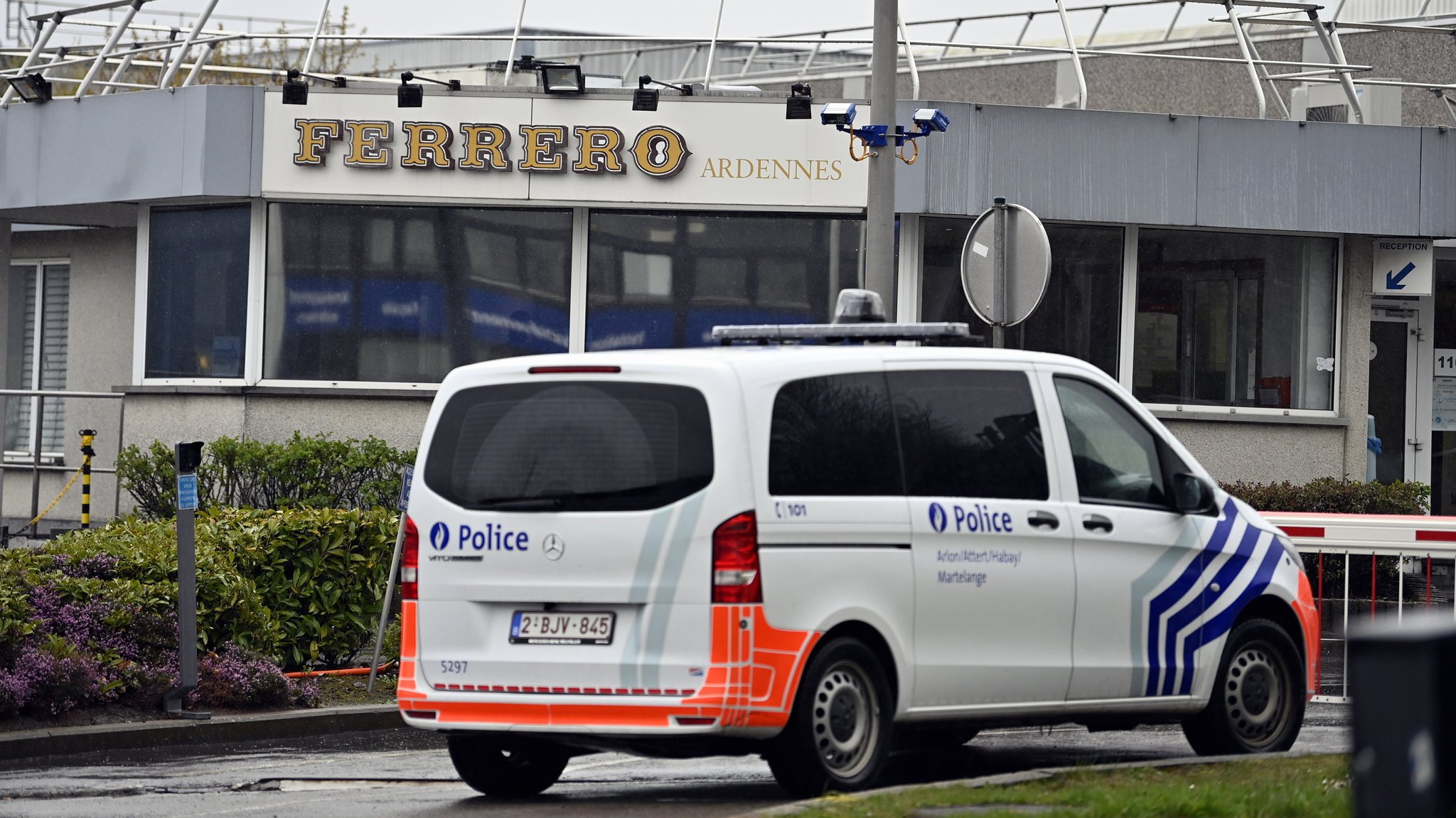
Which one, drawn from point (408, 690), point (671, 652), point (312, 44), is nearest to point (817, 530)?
point (671, 652)

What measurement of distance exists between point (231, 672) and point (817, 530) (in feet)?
15.7

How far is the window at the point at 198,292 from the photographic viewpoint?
18.8m

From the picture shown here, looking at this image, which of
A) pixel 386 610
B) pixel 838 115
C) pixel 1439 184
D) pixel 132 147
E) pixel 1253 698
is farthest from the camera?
pixel 1439 184

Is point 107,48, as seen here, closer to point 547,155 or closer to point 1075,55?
point 547,155

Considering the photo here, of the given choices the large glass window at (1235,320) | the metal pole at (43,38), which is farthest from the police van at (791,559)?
the metal pole at (43,38)

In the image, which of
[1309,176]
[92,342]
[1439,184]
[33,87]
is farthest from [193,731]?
[1439,184]

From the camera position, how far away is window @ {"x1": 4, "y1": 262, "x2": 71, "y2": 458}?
23.5 m

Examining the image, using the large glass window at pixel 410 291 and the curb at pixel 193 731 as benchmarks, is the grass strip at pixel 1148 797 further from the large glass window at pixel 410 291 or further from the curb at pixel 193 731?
the large glass window at pixel 410 291

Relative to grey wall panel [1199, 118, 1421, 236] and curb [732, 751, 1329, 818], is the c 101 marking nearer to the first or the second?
curb [732, 751, 1329, 818]

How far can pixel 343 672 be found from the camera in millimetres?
12289

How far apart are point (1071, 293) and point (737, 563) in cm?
1220

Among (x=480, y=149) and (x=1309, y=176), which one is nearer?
(x=480, y=149)

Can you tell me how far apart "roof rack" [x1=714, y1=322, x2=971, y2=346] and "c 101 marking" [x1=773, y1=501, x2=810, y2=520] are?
1079 mm

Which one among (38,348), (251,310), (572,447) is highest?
(251,310)
